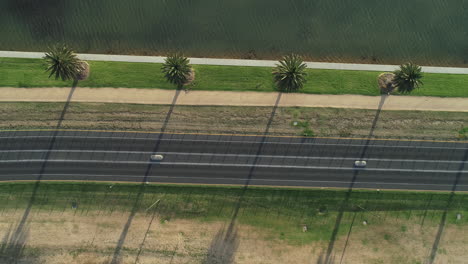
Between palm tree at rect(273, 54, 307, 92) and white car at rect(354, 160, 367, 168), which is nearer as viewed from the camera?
palm tree at rect(273, 54, 307, 92)

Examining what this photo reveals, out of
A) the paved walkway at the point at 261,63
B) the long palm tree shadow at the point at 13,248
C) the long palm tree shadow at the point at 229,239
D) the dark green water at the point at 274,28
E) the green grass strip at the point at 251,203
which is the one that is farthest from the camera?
the dark green water at the point at 274,28

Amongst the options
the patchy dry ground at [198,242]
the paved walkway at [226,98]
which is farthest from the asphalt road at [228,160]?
the patchy dry ground at [198,242]

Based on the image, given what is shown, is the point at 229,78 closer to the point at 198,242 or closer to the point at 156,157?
the point at 156,157

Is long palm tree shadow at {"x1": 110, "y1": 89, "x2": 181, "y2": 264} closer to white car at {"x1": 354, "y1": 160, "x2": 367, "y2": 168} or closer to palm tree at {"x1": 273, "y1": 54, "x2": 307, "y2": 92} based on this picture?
palm tree at {"x1": 273, "y1": 54, "x2": 307, "y2": 92}

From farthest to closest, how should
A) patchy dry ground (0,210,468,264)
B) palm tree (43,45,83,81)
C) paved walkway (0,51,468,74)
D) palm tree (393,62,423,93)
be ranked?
paved walkway (0,51,468,74)
patchy dry ground (0,210,468,264)
palm tree (393,62,423,93)
palm tree (43,45,83,81)

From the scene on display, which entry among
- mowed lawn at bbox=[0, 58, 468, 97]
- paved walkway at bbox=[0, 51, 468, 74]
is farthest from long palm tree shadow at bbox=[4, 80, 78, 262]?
paved walkway at bbox=[0, 51, 468, 74]

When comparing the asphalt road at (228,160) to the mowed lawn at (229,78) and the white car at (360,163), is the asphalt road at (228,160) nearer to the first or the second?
the white car at (360,163)

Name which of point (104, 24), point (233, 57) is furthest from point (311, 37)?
point (104, 24)
